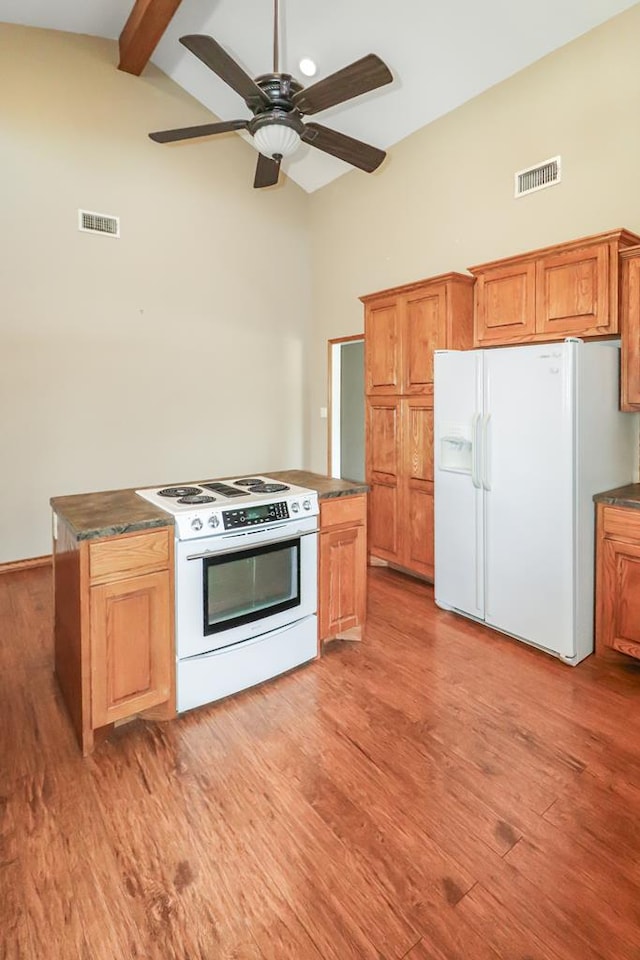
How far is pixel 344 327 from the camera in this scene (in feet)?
17.3

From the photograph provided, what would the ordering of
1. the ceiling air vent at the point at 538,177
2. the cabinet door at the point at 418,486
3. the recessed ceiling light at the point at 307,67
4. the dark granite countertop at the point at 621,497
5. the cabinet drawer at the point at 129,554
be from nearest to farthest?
the cabinet drawer at the point at 129,554 < the dark granite countertop at the point at 621,497 < the ceiling air vent at the point at 538,177 < the cabinet door at the point at 418,486 < the recessed ceiling light at the point at 307,67

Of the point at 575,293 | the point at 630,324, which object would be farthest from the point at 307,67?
the point at 630,324

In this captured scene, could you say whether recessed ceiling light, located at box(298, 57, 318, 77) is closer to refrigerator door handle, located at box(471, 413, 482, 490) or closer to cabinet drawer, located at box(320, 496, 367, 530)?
refrigerator door handle, located at box(471, 413, 482, 490)

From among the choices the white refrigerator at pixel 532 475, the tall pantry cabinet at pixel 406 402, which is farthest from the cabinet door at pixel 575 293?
the tall pantry cabinet at pixel 406 402

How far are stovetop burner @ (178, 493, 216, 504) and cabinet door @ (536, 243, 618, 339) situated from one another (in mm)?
2217

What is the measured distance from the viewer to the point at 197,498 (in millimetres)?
2348

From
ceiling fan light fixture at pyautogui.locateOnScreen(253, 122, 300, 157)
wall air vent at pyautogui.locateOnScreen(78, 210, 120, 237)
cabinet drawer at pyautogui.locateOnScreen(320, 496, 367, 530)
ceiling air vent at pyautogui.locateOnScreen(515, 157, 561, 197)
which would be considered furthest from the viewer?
wall air vent at pyautogui.locateOnScreen(78, 210, 120, 237)

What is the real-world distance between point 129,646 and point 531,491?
217 centimetres

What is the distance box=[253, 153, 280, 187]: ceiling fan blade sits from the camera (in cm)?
301

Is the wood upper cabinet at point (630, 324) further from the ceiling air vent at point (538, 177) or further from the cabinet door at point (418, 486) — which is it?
the cabinet door at point (418, 486)

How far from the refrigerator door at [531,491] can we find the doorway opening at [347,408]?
231 centimetres

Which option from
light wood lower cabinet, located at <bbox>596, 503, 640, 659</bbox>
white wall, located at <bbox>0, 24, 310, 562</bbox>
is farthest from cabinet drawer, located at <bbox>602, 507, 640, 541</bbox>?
white wall, located at <bbox>0, 24, 310, 562</bbox>

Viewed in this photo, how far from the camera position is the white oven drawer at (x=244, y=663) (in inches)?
87.1

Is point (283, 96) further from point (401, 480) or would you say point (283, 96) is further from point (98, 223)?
point (98, 223)
